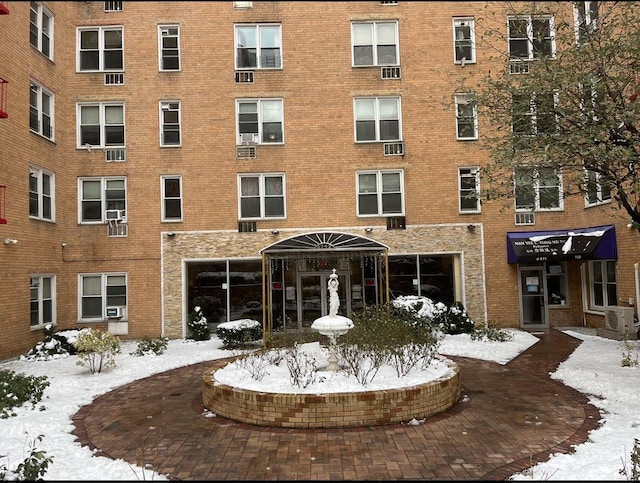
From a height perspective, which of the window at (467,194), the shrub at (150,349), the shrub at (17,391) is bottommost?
the shrub at (150,349)

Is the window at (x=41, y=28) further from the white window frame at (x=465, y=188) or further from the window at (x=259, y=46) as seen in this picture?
the white window frame at (x=465, y=188)

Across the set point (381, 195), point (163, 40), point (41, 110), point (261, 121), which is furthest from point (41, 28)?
point (381, 195)

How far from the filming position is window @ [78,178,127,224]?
1816 centimetres

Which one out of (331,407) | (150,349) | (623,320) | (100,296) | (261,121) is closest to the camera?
(331,407)

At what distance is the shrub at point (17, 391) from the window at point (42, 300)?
674cm

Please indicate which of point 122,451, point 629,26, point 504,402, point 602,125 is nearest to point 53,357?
point 122,451

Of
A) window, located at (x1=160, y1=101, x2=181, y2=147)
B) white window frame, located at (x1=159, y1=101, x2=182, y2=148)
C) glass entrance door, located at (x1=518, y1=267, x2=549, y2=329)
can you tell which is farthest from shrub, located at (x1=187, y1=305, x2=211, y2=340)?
glass entrance door, located at (x1=518, y1=267, x2=549, y2=329)

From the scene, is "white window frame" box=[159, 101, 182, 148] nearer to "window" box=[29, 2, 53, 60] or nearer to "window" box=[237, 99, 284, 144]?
"window" box=[237, 99, 284, 144]

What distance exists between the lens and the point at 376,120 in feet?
60.6

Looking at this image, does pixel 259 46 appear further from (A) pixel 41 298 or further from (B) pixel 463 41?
(A) pixel 41 298

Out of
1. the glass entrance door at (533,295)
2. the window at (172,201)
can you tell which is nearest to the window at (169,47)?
the window at (172,201)

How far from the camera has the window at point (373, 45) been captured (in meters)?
18.7

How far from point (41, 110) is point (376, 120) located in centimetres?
1178

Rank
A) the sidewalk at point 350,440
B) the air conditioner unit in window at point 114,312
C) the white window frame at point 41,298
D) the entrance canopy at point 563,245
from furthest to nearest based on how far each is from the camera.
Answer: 1. the air conditioner unit in window at point 114,312
2. the white window frame at point 41,298
3. the entrance canopy at point 563,245
4. the sidewalk at point 350,440
